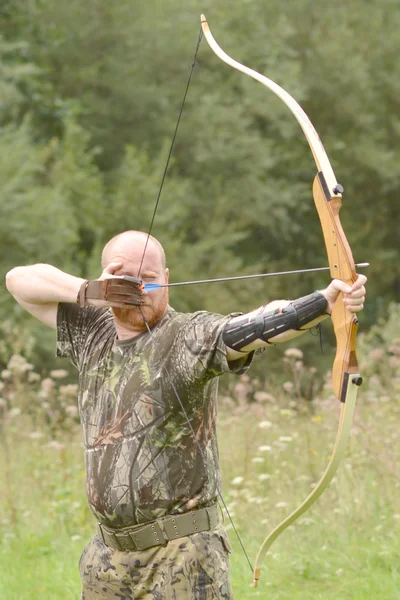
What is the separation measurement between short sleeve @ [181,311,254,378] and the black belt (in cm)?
40

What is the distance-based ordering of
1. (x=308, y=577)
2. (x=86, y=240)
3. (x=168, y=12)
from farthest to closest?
(x=168, y=12), (x=86, y=240), (x=308, y=577)

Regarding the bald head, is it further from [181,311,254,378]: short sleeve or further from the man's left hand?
the man's left hand

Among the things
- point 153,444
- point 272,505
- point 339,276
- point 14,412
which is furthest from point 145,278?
point 14,412

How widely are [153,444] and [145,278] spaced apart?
18.2 inches

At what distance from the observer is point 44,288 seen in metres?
3.01

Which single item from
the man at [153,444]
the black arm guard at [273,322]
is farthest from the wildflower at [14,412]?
the black arm guard at [273,322]

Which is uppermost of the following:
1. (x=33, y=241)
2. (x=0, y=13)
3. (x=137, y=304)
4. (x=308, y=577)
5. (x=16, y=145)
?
(x=0, y=13)

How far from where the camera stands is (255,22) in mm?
21734

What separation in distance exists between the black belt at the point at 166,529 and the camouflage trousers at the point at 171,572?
2 centimetres

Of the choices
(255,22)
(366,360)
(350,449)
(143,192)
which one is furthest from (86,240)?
(350,449)

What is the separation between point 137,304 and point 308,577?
2.03 metres

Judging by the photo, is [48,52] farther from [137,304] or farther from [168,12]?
[137,304]

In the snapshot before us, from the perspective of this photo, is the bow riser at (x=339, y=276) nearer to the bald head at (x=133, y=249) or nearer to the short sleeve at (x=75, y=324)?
the bald head at (x=133, y=249)

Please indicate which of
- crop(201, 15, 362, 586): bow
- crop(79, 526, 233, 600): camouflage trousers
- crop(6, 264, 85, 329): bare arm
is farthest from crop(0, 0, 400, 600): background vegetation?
crop(201, 15, 362, 586): bow
